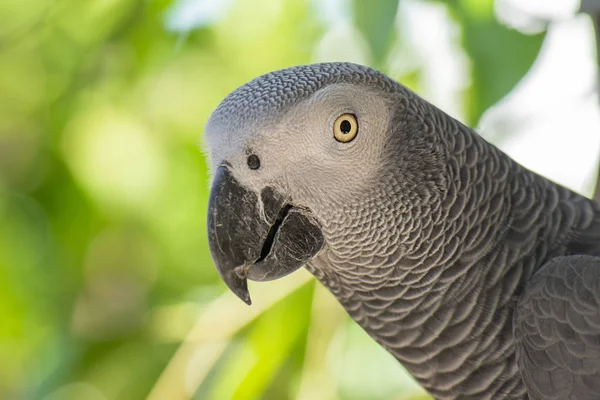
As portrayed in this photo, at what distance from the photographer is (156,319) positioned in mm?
1898

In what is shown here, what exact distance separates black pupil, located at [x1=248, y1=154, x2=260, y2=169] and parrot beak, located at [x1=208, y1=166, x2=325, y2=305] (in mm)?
40

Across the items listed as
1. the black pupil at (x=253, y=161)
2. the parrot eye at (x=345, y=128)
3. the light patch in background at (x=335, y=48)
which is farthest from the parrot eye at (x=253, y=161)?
the light patch in background at (x=335, y=48)

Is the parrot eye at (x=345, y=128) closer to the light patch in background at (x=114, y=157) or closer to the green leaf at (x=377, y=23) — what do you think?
the green leaf at (x=377, y=23)

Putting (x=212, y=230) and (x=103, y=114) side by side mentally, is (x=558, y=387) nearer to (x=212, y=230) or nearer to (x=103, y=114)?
(x=212, y=230)

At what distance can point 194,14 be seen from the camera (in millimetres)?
1812

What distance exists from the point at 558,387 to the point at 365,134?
54cm

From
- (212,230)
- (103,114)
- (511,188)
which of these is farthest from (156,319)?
(511,188)

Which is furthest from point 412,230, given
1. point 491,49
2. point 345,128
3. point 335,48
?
point 335,48

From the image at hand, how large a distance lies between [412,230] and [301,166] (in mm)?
242

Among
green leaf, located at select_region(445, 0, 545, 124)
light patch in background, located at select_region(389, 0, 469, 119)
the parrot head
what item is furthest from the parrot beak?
light patch in background, located at select_region(389, 0, 469, 119)

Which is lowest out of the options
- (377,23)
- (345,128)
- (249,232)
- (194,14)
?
(249,232)

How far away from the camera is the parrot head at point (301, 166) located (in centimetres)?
104

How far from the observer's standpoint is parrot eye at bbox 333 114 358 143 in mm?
1065

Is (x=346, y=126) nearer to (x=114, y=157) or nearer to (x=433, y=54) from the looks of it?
(x=433, y=54)
